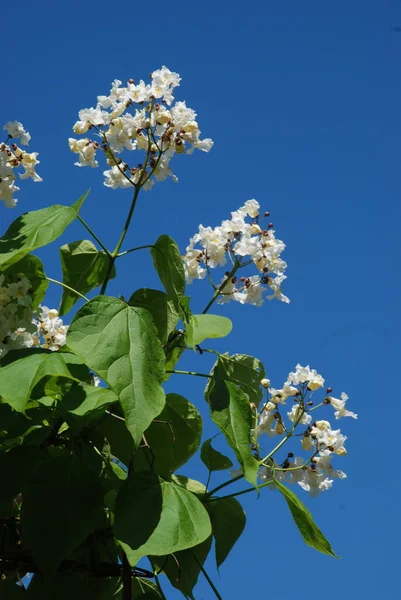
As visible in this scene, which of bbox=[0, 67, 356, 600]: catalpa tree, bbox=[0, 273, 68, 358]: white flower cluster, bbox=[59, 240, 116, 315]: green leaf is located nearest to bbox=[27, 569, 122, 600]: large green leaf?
bbox=[0, 67, 356, 600]: catalpa tree

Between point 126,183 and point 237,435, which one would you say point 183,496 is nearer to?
point 237,435

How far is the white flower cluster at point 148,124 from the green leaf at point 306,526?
2.12 ft

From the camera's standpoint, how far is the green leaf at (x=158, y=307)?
1582 millimetres

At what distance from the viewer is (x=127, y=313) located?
133 cm

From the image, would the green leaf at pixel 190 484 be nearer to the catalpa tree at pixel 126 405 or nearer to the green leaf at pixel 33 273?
the catalpa tree at pixel 126 405

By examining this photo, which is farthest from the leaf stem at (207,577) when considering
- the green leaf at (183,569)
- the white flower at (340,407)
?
the white flower at (340,407)

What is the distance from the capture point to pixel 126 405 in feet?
3.86

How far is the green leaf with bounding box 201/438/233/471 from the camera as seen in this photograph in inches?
64.6

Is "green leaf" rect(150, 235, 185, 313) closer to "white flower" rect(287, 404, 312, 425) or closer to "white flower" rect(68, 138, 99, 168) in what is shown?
"white flower" rect(68, 138, 99, 168)

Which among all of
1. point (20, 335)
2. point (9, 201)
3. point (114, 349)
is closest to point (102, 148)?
point (9, 201)

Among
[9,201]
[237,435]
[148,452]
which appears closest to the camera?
[237,435]

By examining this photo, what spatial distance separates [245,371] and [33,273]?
49cm

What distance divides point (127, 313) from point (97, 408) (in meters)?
0.16

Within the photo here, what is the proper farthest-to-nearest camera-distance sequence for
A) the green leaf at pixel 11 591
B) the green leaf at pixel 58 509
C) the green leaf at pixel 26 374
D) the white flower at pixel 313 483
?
the white flower at pixel 313 483 < the green leaf at pixel 11 591 < the green leaf at pixel 58 509 < the green leaf at pixel 26 374
